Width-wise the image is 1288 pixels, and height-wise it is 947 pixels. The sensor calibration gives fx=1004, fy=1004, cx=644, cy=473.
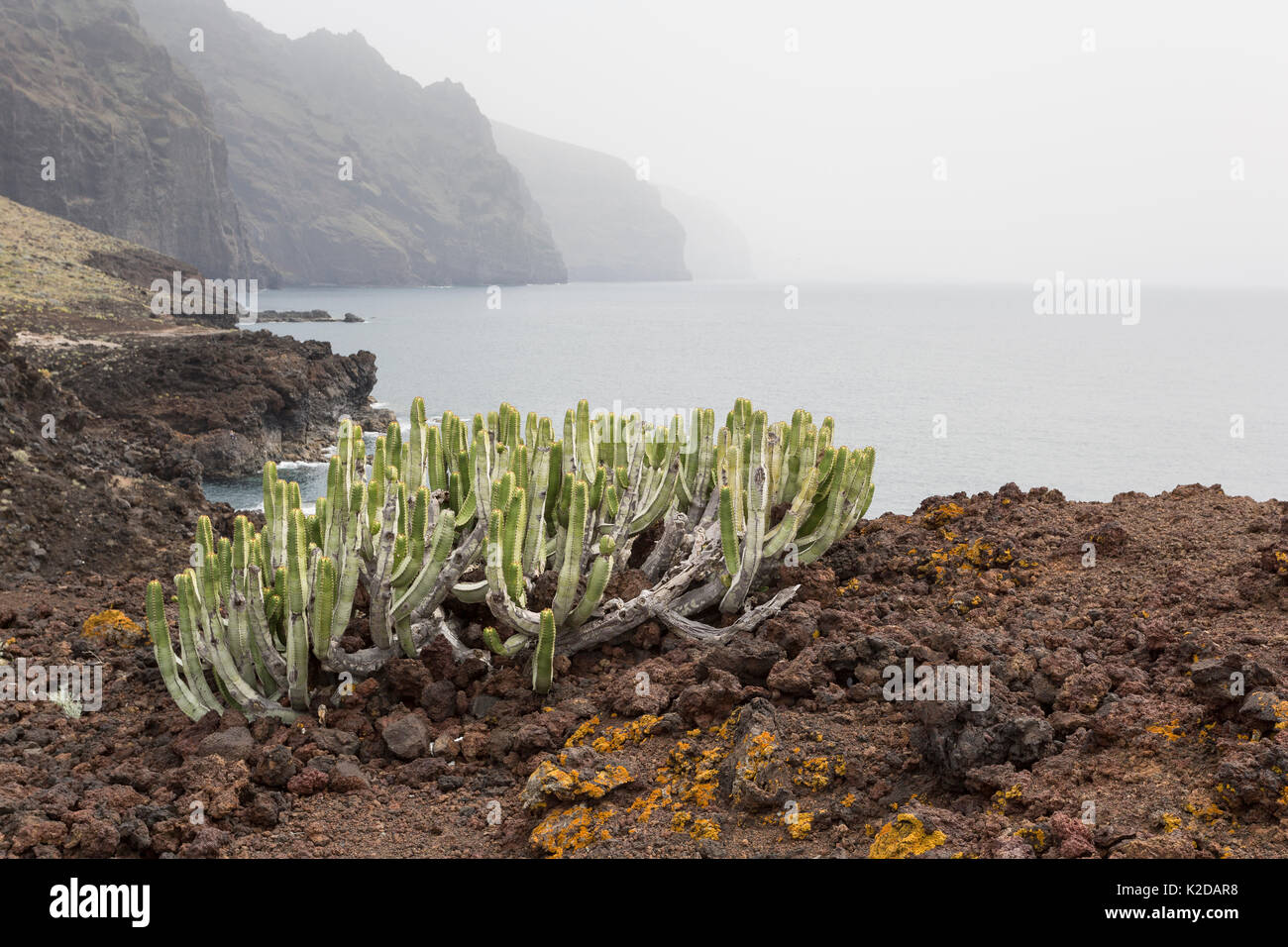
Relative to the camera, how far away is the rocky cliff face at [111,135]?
76.8 metres

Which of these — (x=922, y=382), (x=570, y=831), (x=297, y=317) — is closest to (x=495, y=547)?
(x=570, y=831)

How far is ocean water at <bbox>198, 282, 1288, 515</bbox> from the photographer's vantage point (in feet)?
88.1

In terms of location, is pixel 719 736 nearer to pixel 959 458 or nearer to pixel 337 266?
pixel 959 458

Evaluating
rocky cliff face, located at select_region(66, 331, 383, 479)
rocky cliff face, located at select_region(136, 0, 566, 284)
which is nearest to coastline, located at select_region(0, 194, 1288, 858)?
rocky cliff face, located at select_region(66, 331, 383, 479)

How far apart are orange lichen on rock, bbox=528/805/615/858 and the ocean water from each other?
53.1 ft

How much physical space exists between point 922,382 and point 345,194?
141 m

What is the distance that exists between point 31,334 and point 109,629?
24208mm

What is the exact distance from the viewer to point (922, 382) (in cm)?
4744

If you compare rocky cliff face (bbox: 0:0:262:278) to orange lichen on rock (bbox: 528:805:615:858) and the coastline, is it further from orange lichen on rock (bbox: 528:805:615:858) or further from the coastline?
orange lichen on rock (bbox: 528:805:615:858)

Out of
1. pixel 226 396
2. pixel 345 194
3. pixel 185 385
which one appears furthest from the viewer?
pixel 345 194

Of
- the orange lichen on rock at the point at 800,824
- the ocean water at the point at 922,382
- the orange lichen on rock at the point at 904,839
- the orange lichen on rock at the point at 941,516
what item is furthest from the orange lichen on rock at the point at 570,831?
the ocean water at the point at 922,382

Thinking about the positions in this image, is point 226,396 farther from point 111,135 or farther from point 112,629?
point 111,135

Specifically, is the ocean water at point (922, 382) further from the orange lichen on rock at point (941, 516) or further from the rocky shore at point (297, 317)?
the orange lichen on rock at point (941, 516)

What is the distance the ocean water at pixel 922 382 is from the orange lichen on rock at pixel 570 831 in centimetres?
1618
